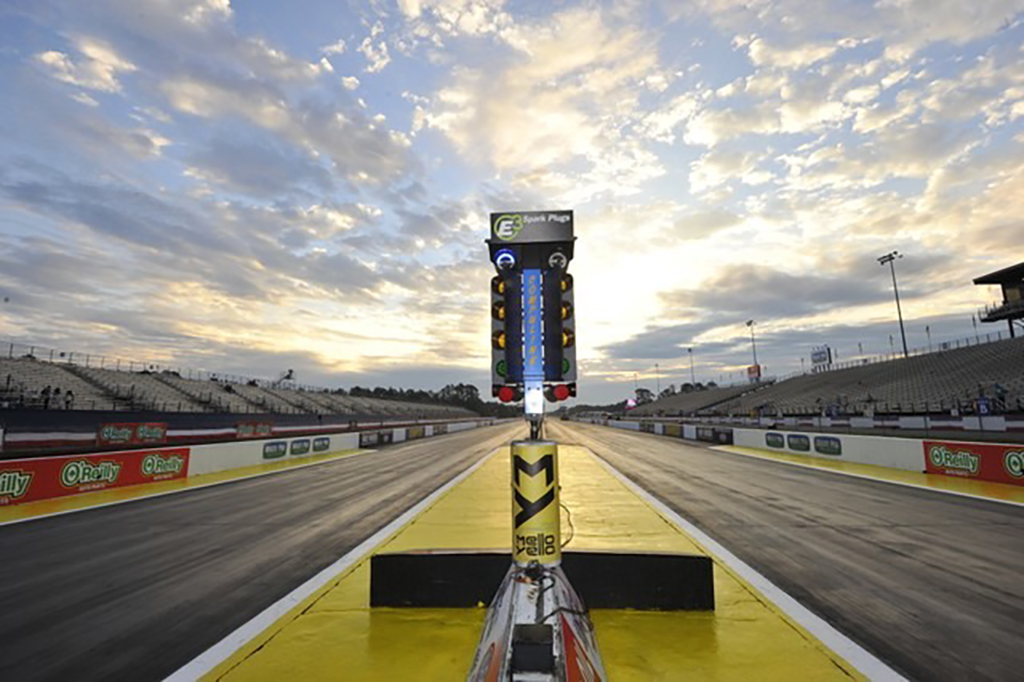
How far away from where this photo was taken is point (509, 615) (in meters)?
3.10

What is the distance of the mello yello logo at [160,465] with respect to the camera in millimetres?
13573

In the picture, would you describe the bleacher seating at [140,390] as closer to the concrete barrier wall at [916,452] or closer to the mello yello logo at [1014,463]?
the concrete barrier wall at [916,452]

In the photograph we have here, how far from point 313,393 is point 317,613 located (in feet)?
218

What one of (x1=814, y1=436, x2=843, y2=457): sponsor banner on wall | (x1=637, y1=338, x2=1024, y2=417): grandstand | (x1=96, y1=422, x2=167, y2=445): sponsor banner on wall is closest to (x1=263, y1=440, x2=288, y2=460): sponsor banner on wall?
(x1=96, y1=422, x2=167, y2=445): sponsor banner on wall

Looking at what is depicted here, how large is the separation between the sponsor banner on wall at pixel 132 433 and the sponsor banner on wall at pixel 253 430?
4365 mm

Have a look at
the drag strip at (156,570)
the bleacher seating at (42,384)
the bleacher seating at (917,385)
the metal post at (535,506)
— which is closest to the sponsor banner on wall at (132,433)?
the bleacher seating at (42,384)

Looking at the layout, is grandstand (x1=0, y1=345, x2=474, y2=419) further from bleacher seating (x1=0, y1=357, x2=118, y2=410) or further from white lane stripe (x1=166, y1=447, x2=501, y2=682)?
white lane stripe (x1=166, y1=447, x2=501, y2=682)

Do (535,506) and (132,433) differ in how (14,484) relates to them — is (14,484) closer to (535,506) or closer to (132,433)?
(132,433)

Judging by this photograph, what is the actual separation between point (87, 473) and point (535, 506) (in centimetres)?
1360

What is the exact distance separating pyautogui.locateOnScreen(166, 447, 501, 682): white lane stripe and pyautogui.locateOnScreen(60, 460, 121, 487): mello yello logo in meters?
8.98

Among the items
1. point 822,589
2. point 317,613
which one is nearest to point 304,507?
point 317,613

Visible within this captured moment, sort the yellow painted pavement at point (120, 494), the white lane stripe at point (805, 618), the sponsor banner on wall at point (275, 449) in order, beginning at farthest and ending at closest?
1. the sponsor banner on wall at point (275, 449)
2. the yellow painted pavement at point (120, 494)
3. the white lane stripe at point (805, 618)

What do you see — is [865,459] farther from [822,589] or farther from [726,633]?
[726,633]

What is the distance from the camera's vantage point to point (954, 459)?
13156 millimetres
